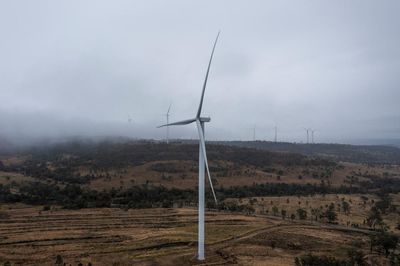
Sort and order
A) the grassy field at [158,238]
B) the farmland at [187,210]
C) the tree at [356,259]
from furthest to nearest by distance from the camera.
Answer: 1. the farmland at [187,210]
2. the grassy field at [158,238]
3. the tree at [356,259]

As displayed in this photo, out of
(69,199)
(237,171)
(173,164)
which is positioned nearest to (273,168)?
(237,171)

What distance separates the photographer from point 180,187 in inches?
5349

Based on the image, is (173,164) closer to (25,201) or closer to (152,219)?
(25,201)

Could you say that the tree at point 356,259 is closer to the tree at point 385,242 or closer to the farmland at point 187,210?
the farmland at point 187,210

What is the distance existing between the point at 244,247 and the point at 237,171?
10106 centimetres

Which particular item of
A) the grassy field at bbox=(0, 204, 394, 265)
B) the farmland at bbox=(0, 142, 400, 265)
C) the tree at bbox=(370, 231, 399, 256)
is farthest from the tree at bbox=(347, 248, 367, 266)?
the tree at bbox=(370, 231, 399, 256)

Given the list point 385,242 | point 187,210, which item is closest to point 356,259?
point 385,242

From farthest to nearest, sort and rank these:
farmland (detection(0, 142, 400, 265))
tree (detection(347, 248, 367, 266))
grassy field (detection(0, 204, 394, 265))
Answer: farmland (detection(0, 142, 400, 265)) → grassy field (detection(0, 204, 394, 265)) → tree (detection(347, 248, 367, 266))

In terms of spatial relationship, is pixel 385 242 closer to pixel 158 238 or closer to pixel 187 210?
pixel 158 238

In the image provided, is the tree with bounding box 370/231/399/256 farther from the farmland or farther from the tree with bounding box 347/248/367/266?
the tree with bounding box 347/248/367/266

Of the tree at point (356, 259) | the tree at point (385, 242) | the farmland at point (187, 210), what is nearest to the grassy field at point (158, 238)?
the farmland at point (187, 210)

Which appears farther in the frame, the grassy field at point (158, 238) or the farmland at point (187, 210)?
the farmland at point (187, 210)

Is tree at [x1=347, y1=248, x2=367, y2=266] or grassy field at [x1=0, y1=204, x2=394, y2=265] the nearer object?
tree at [x1=347, y1=248, x2=367, y2=266]

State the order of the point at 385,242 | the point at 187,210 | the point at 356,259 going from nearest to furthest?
1. the point at 356,259
2. the point at 385,242
3. the point at 187,210
